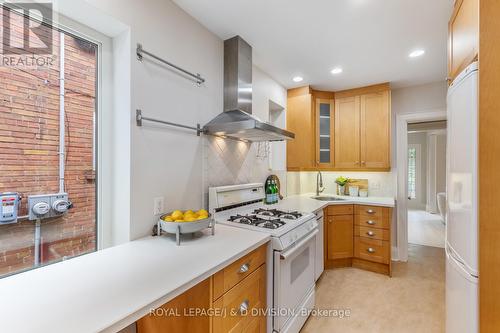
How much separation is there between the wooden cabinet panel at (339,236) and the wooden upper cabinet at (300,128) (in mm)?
837

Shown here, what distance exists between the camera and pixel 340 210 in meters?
2.85

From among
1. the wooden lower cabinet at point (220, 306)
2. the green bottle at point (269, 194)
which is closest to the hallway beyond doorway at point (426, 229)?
the green bottle at point (269, 194)

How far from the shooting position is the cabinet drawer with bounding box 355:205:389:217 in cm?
272

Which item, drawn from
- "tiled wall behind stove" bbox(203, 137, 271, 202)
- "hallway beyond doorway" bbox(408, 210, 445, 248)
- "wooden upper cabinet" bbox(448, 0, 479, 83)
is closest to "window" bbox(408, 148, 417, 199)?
"hallway beyond doorway" bbox(408, 210, 445, 248)

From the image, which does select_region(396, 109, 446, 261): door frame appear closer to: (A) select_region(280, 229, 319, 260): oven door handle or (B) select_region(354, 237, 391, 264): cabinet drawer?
(B) select_region(354, 237, 391, 264): cabinet drawer

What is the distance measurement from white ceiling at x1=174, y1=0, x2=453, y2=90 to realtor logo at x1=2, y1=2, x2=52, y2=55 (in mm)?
850

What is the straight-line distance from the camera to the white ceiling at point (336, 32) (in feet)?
5.32

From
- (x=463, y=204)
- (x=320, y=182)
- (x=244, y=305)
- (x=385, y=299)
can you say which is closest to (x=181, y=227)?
(x=244, y=305)

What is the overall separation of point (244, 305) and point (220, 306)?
0.23 m

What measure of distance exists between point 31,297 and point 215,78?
1.85m

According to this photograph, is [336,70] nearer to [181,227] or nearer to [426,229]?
[181,227]

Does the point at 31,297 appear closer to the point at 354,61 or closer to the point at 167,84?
the point at 167,84

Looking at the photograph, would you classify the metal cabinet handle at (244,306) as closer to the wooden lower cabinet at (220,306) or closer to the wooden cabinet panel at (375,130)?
the wooden lower cabinet at (220,306)

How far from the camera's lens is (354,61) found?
96.6 inches
